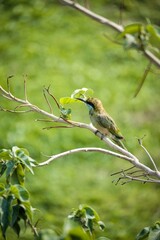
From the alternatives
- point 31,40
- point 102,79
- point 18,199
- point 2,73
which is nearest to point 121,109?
point 102,79

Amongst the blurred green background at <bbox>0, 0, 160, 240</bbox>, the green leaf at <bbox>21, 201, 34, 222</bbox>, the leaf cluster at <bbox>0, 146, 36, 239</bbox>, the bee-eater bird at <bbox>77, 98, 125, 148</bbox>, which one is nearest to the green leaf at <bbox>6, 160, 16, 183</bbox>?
the leaf cluster at <bbox>0, 146, 36, 239</bbox>

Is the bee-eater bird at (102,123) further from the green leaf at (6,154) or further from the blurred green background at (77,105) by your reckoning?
the blurred green background at (77,105)

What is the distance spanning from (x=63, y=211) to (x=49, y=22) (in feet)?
16.4

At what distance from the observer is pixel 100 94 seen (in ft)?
26.6

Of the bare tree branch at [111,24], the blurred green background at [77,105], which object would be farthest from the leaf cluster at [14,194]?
the blurred green background at [77,105]

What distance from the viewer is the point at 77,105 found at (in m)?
7.82

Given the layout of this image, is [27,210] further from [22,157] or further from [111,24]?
[111,24]

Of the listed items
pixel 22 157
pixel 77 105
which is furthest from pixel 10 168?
pixel 77 105

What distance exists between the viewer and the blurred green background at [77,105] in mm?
5953

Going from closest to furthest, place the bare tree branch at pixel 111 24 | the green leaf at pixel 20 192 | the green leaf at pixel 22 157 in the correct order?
the bare tree branch at pixel 111 24 → the green leaf at pixel 20 192 → the green leaf at pixel 22 157

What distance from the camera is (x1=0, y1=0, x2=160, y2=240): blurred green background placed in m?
5.95

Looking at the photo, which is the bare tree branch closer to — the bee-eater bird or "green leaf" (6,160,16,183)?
"green leaf" (6,160,16,183)

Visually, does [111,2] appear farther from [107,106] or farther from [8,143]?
[8,143]

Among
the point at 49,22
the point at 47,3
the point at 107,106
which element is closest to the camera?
the point at 107,106
